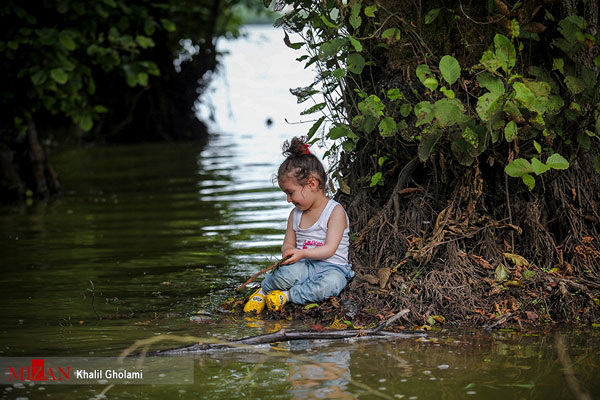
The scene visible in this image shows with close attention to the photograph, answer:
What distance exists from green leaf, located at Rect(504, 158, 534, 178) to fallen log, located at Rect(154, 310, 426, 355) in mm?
1115

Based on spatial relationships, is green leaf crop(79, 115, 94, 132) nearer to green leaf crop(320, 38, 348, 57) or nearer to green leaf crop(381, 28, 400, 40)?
green leaf crop(320, 38, 348, 57)

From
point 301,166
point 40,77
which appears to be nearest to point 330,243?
point 301,166

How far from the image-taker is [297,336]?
4773 millimetres

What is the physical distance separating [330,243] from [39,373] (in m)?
2.10

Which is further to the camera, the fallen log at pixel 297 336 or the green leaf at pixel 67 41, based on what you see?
the green leaf at pixel 67 41

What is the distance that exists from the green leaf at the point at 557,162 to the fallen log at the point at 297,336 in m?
1.27

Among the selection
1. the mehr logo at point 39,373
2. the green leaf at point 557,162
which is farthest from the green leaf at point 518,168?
the mehr logo at point 39,373

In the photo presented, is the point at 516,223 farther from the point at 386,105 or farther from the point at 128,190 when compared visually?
the point at 128,190

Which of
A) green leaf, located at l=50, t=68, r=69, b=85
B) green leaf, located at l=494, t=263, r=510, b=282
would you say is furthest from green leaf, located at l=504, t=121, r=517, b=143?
green leaf, located at l=50, t=68, r=69, b=85

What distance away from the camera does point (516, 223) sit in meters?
5.59

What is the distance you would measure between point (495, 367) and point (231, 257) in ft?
12.3

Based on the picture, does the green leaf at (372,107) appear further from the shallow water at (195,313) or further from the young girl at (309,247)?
the shallow water at (195,313)

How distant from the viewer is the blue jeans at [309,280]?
551 centimetres

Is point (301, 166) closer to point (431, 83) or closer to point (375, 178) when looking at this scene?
point (375, 178)
